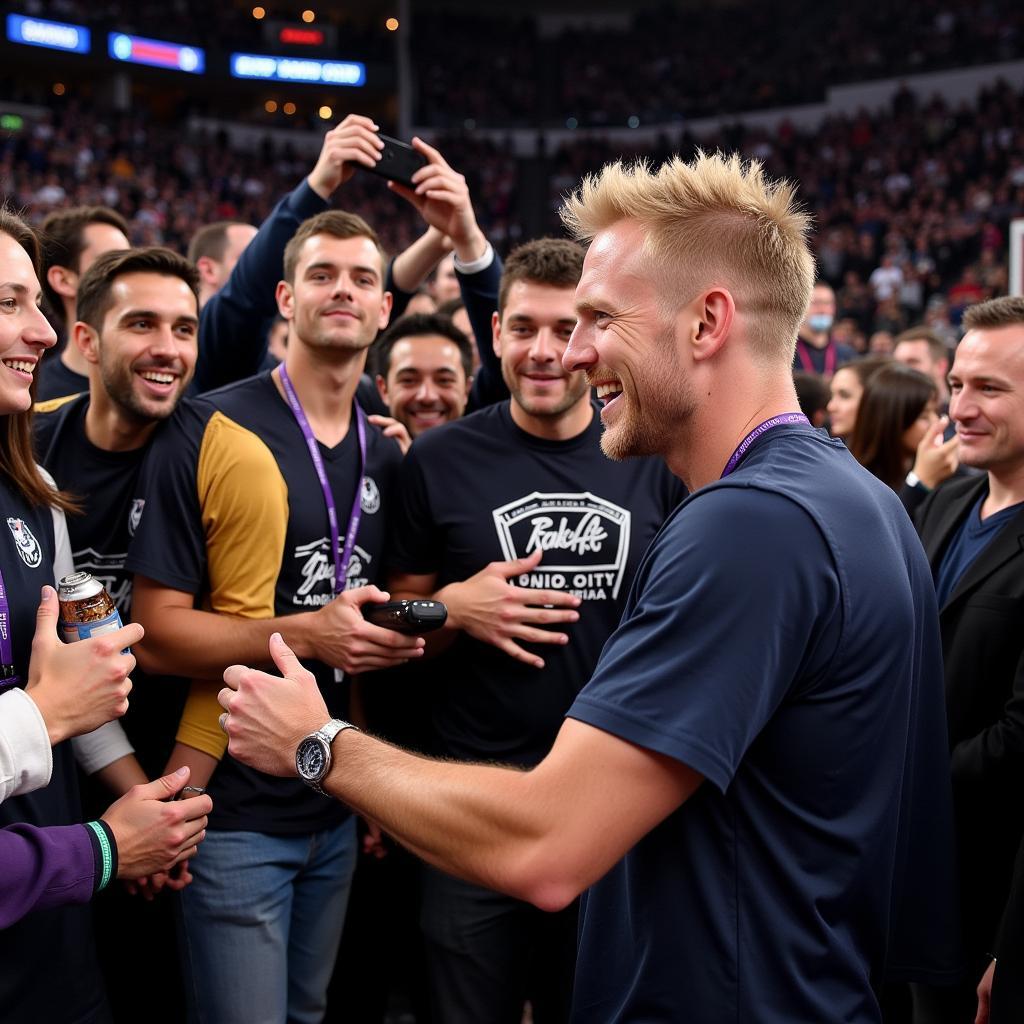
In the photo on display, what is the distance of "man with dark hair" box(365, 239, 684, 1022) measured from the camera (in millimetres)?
2684

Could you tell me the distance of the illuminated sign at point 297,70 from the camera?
27.1 meters

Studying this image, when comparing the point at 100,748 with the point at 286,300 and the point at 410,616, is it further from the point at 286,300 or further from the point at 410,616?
the point at 286,300

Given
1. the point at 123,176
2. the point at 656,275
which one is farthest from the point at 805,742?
the point at 123,176

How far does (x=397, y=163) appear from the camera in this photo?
2.97m

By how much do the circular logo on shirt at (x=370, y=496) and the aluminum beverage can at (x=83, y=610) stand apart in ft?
3.00

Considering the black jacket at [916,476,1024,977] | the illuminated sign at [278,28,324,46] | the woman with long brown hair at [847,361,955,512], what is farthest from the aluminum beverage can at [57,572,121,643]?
the illuminated sign at [278,28,324,46]

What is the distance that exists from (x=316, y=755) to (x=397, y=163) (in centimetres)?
192

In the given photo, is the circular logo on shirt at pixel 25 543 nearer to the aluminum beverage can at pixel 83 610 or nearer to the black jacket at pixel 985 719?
the aluminum beverage can at pixel 83 610

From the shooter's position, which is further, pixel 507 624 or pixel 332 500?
pixel 332 500

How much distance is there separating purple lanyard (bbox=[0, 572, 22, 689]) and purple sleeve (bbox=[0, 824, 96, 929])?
274 millimetres

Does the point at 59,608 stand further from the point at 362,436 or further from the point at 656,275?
the point at 656,275

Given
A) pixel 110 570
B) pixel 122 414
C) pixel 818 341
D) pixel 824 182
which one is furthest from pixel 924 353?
pixel 824 182

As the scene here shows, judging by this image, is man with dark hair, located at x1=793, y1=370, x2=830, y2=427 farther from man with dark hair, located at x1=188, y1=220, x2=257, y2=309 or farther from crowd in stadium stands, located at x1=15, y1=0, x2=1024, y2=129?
crowd in stadium stands, located at x1=15, y1=0, x2=1024, y2=129

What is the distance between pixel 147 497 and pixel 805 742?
175 cm
